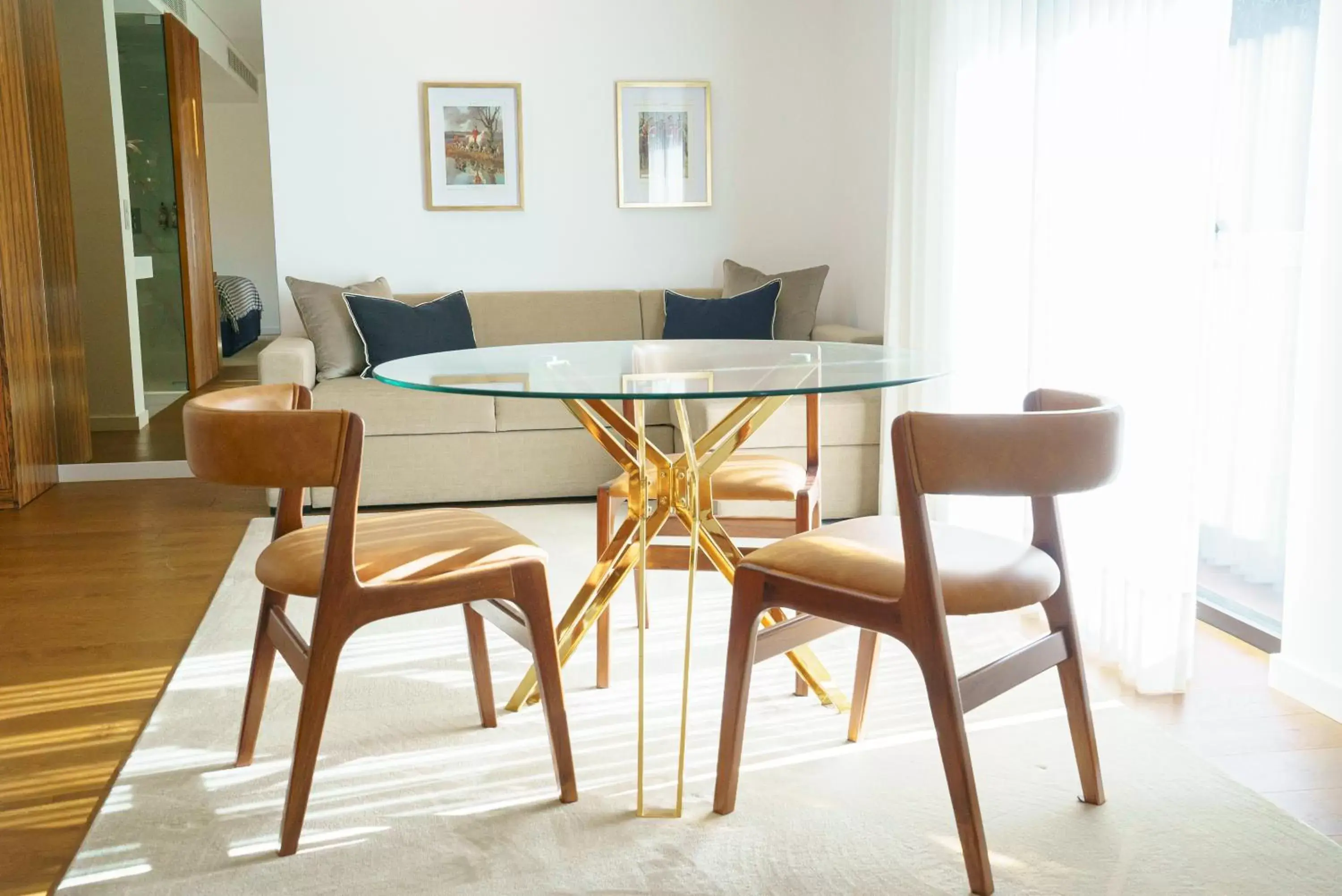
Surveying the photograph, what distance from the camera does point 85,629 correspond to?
320cm

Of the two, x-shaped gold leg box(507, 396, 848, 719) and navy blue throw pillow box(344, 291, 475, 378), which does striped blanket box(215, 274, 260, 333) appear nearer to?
navy blue throw pillow box(344, 291, 475, 378)

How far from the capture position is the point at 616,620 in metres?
3.23

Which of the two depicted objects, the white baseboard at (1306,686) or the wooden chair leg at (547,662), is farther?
the white baseboard at (1306,686)

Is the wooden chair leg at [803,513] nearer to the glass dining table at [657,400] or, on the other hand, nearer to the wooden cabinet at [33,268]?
the glass dining table at [657,400]

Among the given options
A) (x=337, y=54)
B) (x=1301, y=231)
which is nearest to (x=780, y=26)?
(x=337, y=54)

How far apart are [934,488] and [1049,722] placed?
1006mm

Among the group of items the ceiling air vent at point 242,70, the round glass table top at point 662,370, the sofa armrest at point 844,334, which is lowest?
the sofa armrest at point 844,334

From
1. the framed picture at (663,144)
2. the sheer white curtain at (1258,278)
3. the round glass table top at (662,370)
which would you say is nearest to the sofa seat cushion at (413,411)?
the framed picture at (663,144)

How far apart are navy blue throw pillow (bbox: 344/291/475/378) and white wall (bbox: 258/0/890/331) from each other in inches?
24.1

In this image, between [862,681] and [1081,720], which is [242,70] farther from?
[1081,720]

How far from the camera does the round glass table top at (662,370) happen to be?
1978 millimetres

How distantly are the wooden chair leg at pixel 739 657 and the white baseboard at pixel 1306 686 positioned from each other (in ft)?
4.32

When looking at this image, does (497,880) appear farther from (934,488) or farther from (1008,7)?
(1008,7)

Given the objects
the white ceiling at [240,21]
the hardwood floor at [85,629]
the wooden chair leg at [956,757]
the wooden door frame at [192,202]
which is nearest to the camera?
the wooden chair leg at [956,757]
